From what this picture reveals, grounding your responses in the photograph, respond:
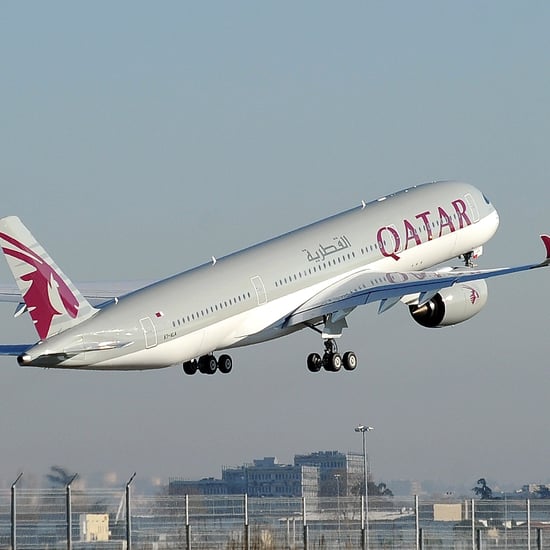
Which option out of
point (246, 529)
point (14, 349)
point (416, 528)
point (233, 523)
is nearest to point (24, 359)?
point (14, 349)

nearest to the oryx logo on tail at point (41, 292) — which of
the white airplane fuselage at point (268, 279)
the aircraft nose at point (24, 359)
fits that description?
the white airplane fuselage at point (268, 279)

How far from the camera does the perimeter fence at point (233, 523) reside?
45.7 metres

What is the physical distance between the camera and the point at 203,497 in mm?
47562

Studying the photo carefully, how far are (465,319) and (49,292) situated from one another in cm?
2164

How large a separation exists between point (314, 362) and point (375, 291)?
3.79m

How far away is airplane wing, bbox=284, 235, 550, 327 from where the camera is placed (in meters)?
66.4

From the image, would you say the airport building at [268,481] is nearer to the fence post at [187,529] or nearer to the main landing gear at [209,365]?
the main landing gear at [209,365]

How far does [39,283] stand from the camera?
5638cm

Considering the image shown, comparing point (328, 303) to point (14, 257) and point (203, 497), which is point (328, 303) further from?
point (203, 497)

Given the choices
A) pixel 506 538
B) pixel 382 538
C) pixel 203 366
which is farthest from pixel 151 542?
pixel 203 366

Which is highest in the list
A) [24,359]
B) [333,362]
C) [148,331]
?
[148,331]

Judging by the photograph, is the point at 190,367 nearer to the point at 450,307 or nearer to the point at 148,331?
the point at 148,331

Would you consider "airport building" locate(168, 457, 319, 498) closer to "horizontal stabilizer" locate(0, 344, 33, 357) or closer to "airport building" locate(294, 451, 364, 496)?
"airport building" locate(294, 451, 364, 496)

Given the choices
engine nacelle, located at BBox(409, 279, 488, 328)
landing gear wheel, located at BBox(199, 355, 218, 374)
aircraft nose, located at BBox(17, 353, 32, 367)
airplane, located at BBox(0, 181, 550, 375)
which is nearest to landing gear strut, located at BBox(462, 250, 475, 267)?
airplane, located at BBox(0, 181, 550, 375)
